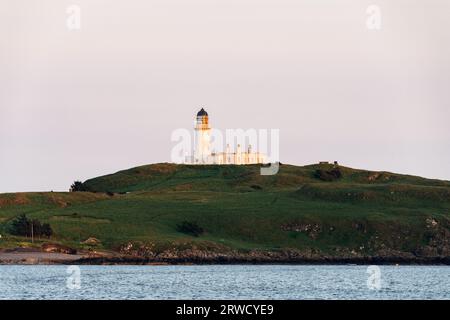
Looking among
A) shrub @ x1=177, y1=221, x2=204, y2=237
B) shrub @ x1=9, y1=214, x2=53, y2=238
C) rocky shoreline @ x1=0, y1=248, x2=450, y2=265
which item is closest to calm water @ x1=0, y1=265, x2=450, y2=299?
rocky shoreline @ x1=0, y1=248, x2=450, y2=265

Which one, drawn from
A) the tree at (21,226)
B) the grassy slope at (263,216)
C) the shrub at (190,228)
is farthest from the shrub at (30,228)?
the shrub at (190,228)

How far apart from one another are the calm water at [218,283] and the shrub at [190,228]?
24.0 meters

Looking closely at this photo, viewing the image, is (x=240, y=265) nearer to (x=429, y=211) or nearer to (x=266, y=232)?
(x=266, y=232)

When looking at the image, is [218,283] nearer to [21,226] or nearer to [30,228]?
[30,228]

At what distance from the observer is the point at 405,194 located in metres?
188

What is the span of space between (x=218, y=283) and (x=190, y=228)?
2379 inches

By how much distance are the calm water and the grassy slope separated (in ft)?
74.3

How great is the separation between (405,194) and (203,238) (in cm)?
4578

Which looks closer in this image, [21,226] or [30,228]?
[30,228]

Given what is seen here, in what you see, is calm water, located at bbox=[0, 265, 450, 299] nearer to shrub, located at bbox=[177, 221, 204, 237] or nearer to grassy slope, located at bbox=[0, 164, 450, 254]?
grassy slope, located at bbox=[0, 164, 450, 254]

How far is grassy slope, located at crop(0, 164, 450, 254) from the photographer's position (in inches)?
6230

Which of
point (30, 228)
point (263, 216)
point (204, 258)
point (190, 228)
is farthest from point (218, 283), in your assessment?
point (263, 216)

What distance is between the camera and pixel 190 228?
16100 cm
